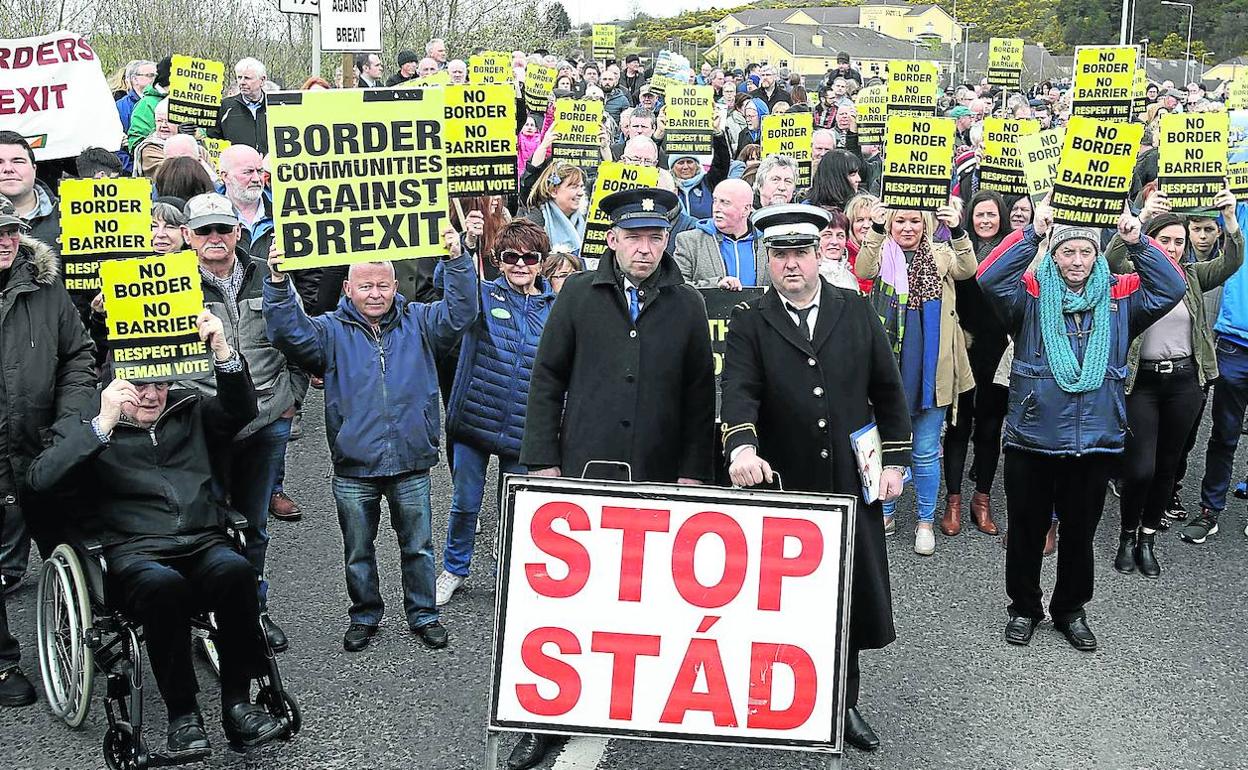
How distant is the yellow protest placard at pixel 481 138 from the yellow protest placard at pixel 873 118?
6.60 metres

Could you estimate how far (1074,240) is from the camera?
20.2 ft

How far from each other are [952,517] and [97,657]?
5043 mm

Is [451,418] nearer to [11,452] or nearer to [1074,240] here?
[11,452]

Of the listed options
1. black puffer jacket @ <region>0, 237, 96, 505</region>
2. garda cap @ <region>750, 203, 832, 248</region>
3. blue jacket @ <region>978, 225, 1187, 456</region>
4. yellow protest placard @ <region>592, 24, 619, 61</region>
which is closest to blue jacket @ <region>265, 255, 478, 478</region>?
black puffer jacket @ <region>0, 237, 96, 505</region>

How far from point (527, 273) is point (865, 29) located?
398ft

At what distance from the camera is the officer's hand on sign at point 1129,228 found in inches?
245

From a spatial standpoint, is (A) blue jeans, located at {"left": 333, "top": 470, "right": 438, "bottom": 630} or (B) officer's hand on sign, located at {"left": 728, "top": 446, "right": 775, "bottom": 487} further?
(A) blue jeans, located at {"left": 333, "top": 470, "right": 438, "bottom": 630}

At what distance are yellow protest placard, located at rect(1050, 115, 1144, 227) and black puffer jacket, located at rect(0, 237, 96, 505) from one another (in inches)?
186

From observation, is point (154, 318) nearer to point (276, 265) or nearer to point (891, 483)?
point (276, 265)

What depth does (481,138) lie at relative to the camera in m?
7.25

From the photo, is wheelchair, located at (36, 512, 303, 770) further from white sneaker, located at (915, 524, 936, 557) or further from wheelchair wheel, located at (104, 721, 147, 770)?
white sneaker, located at (915, 524, 936, 557)

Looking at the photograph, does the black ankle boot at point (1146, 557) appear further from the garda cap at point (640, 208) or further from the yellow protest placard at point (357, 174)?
the yellow protest placard at point (357, 174)

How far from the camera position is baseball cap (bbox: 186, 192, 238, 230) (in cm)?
600

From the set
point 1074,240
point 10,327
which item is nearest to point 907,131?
point 1074,240
